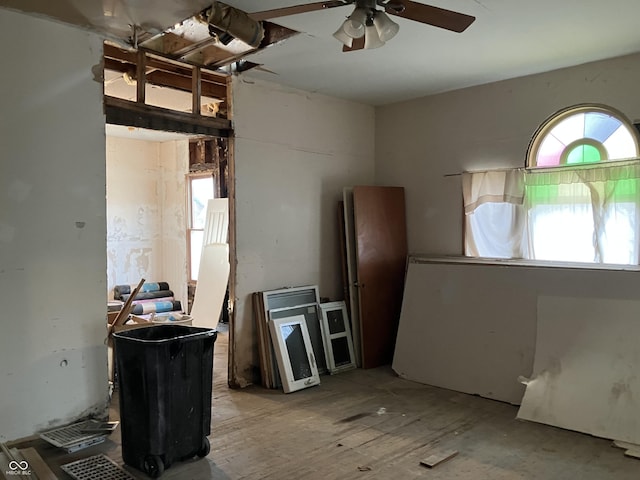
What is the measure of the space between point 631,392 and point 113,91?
545cm

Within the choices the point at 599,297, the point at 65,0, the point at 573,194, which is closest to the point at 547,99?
the point at 573,194

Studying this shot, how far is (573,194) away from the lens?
14.1 ft

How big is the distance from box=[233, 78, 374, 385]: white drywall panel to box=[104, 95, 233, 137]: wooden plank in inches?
8.3

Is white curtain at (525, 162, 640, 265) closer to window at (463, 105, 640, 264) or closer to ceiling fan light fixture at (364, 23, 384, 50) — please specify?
window at (463, 105, 640, 264)

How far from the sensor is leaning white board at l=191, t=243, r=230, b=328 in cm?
614

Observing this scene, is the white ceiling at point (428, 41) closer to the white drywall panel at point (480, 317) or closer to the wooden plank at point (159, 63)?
the wooden plank at point (159, 63)

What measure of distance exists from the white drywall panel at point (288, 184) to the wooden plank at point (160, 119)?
0.69ft

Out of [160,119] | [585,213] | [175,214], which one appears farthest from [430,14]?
[175,214]

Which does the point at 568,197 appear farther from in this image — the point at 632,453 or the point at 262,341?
the point at 262,341

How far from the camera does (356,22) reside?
2.36 m

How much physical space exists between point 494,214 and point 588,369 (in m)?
1.69

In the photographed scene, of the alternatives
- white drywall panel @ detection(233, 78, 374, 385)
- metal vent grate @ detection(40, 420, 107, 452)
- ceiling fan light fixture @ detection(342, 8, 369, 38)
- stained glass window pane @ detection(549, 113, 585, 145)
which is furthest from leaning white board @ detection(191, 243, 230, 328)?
ceiling fan light fixture @ detection(342, 8, 369, 38)

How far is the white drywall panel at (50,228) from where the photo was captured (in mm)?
3182

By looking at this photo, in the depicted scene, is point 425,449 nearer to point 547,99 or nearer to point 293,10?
point 293,10
